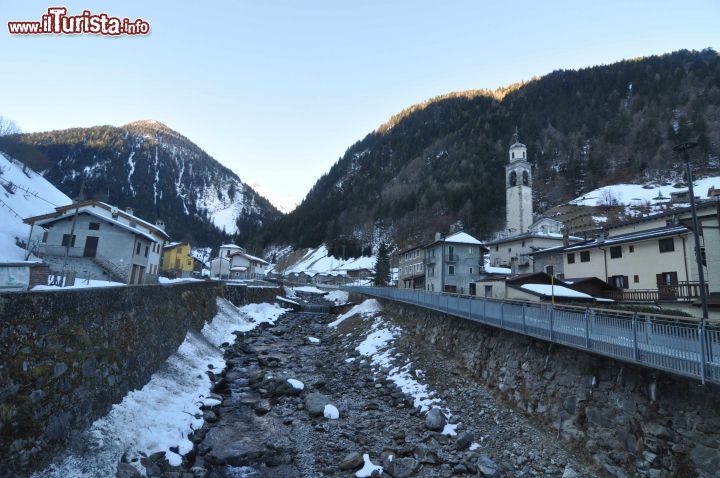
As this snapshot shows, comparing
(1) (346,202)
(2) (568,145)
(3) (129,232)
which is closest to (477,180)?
(2) (568,145)

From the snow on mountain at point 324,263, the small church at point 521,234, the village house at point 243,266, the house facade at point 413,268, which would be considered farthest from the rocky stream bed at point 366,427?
the snow on mountain at point 324,263

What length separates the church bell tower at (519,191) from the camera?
329 feet

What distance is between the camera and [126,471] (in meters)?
10.2

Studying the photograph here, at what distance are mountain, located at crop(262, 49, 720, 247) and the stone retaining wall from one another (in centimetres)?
12001

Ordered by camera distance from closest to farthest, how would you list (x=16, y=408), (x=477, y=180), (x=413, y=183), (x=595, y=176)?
1. (x=16, y=408)
2. (x=595, y=176)
3. (x=477, y=180)
4. (x=413, y=183)

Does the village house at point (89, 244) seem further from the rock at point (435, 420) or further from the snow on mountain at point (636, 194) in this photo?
the snow on mountain at point (636, 194)

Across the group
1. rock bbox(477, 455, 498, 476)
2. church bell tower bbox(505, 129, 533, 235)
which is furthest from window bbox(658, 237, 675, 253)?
church bell tower bbox(505, 129, 533, 235)

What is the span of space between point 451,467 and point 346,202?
183 m

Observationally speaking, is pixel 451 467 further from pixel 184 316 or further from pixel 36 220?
pixel 36 220

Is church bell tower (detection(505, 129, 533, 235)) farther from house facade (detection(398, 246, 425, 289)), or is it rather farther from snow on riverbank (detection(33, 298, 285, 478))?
snow on riverbank (detection(33, 298, 285, 478))

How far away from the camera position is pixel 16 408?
8.58m

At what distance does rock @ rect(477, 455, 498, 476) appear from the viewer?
38.4ft

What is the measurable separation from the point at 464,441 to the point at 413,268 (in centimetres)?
5713

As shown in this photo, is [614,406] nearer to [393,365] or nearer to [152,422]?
[393,365]
